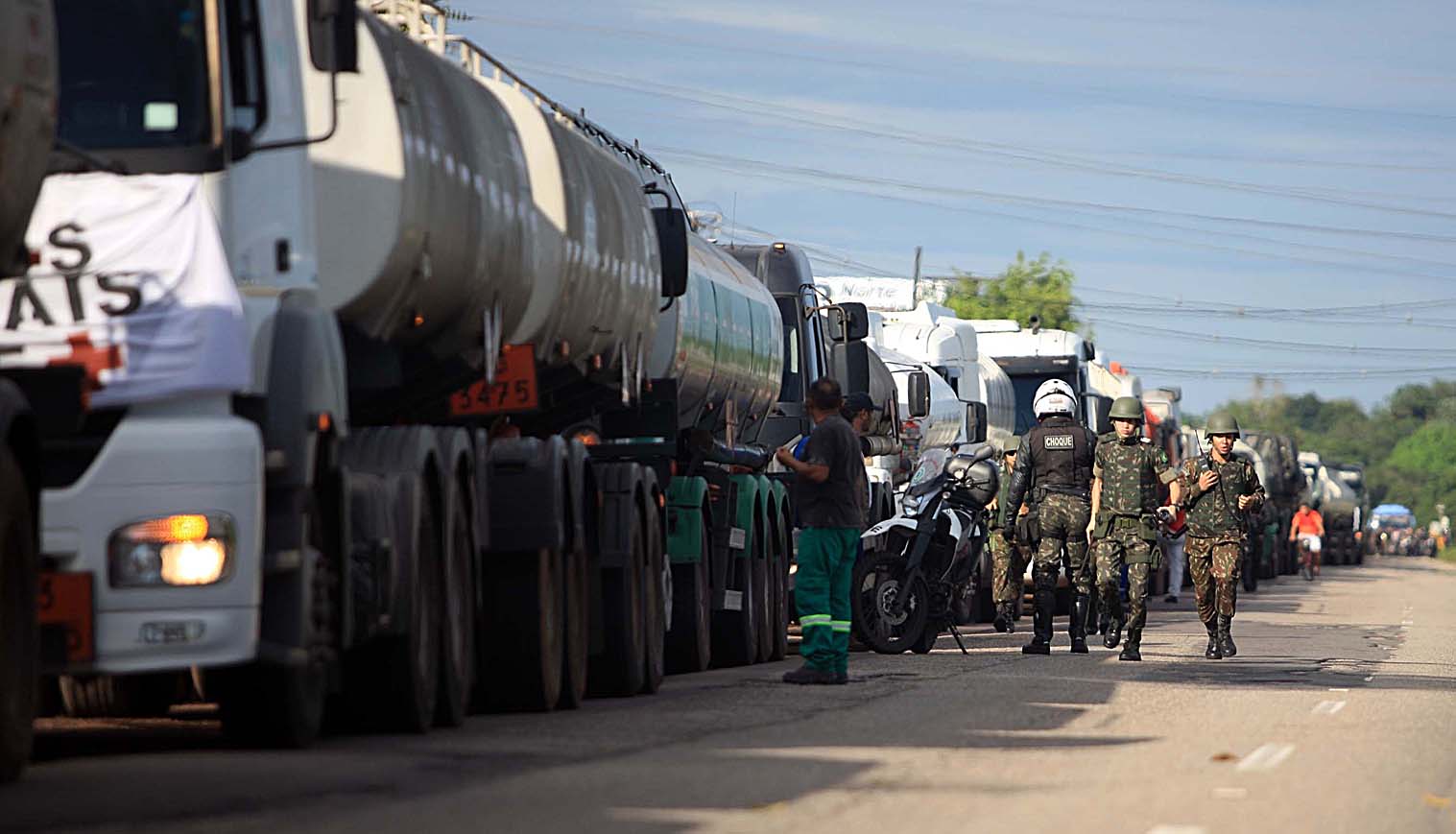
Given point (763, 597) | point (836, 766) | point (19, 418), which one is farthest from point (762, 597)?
point (19, 418)

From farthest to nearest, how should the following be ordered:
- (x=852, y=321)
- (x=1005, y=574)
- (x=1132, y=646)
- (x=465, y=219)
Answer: (x=1005, y=574) → (x=852, y=321) → (x=1132, y=646) → (x=465, y=219)

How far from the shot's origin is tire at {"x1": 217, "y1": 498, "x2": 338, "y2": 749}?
36.8ft

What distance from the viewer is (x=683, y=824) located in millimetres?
9250

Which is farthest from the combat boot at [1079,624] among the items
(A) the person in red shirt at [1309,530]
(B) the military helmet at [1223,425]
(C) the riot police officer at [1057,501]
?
(A) the person in red shirt at [1309,530]

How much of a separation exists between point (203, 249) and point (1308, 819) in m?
4.45

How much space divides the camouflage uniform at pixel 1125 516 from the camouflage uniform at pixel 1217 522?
89cm

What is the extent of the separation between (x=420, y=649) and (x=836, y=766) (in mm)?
2134

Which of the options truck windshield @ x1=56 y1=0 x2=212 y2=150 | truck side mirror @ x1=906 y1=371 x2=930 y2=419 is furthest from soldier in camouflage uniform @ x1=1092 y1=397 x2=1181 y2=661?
truck windshield @ x1=56 y1=0 x2=212 y2=150

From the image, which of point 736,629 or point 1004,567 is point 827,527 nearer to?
point 736,629

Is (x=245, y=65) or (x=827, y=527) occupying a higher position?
(x=245, y=65)

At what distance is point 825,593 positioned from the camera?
1831 centimetres

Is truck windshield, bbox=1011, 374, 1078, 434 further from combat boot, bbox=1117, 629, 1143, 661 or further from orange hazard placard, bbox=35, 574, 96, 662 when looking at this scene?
orange hazard placard, bbox=35, 574, 96, 662

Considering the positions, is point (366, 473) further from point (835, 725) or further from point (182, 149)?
point (835, 725)

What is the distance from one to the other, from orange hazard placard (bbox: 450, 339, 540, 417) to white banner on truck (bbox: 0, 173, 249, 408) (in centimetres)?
490
